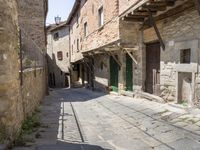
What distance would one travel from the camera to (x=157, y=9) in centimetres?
827

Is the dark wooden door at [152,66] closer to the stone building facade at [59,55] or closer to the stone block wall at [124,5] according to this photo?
the stone block wall at [124,5]

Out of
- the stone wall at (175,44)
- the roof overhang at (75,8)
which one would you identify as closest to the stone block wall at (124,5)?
the stone wall at (175,44)

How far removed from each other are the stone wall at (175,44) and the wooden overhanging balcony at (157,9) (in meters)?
0.15

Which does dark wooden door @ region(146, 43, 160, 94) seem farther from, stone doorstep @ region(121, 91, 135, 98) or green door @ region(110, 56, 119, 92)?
green door @ region(110, 56, 119, 92)

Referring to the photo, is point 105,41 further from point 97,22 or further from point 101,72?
point 101,72

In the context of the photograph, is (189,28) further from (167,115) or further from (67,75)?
(67,75)

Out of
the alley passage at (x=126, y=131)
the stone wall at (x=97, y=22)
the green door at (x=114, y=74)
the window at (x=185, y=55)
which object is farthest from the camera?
the green door at (x=114, y=74)

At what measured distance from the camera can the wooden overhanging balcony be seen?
7.41 metres

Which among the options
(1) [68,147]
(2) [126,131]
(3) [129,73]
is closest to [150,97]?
(3) [129,73]

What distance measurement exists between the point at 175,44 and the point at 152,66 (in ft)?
7.15

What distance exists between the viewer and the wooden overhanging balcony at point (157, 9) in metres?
7.41

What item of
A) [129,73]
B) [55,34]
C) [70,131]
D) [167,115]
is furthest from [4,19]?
[55,34]

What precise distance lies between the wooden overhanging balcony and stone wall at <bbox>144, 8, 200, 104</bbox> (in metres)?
0.15

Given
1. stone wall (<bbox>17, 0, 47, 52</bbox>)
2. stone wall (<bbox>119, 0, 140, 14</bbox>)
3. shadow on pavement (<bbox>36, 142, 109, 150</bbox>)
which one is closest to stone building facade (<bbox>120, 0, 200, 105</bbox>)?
stone wall (<bbox>119, 0, 140, 14</bbox>)
